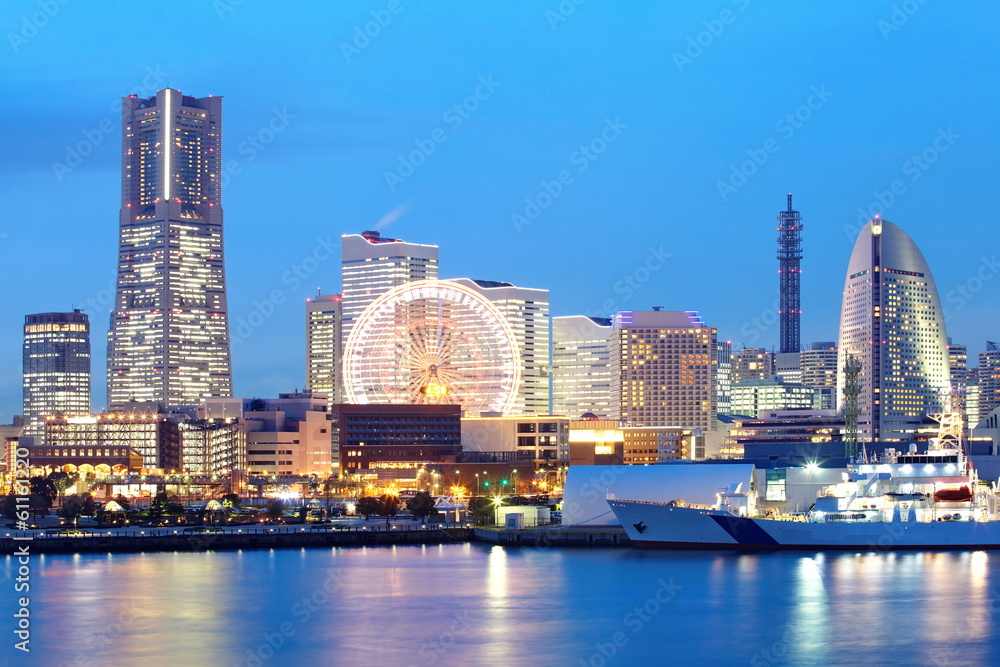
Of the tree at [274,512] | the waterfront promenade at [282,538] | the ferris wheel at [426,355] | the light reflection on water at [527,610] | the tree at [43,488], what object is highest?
the ferris wheel at [426,355]

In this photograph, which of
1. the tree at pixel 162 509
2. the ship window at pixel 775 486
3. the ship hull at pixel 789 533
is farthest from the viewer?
the tree at pixel 162 509

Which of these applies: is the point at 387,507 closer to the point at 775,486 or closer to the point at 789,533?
the point at 775,486

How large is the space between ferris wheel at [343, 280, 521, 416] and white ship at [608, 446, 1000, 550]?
48.2 metres

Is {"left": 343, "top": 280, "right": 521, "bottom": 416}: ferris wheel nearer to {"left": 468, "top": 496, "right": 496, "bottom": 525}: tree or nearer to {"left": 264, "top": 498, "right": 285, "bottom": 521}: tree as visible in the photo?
{"left": 264, "top": 498, "right": 285, "bottom": 521}: tree

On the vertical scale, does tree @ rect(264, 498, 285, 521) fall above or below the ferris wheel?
below

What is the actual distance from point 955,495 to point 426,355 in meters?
58.3

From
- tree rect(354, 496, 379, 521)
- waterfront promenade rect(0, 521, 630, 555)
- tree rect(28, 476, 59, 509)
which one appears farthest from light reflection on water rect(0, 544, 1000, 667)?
tree rect(28, 476, 59, 509)

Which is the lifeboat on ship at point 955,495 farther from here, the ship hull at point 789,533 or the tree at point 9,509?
the tree at point 9,509

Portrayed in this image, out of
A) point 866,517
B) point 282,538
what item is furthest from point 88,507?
point 866,517

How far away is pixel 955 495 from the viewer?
74.4 m

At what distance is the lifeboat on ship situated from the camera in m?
74.4

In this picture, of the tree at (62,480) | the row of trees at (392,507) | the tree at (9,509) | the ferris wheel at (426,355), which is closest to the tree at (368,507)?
the row of trees at (392,507)

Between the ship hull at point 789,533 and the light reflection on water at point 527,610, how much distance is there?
190cm

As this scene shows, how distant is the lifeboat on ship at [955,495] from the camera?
74.4 m
